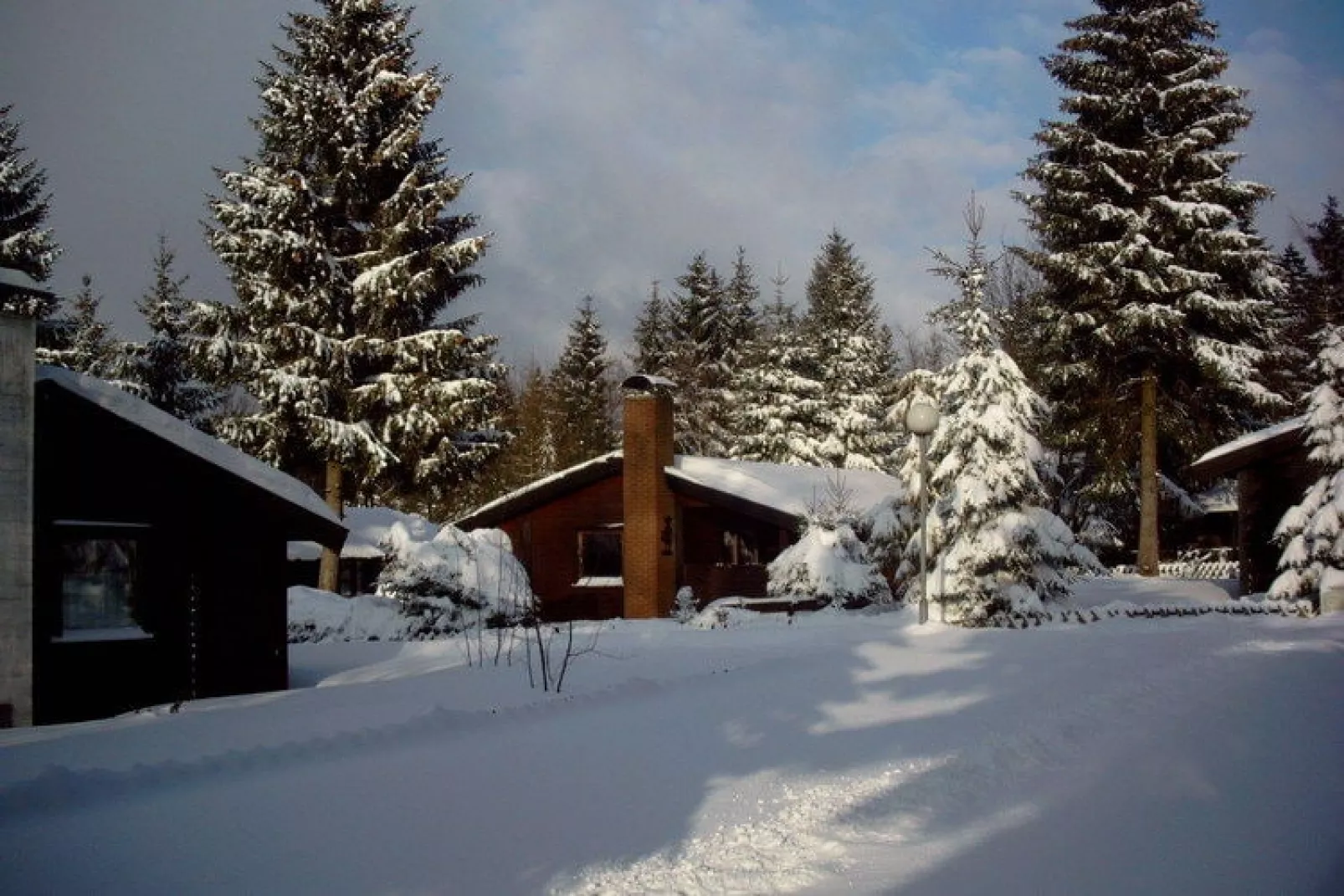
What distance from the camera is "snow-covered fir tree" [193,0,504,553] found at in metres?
27.3

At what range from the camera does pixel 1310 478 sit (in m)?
23.4

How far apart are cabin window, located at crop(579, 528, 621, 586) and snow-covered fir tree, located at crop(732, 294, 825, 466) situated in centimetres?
1803

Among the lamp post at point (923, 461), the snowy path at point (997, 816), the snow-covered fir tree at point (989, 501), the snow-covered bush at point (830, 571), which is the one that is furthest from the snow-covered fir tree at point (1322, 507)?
the snowy path at point (997, 816)

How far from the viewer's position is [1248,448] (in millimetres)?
23750

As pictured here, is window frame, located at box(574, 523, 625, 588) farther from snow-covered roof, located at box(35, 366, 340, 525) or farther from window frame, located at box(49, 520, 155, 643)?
window frame, located at box(49, 520, 155, 643)

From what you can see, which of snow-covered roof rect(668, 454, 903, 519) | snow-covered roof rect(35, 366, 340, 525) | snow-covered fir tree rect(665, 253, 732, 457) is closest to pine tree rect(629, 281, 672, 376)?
snow-covered fir tree rect(665, 253, 732, 457)

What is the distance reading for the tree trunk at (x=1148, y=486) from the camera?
96.9ft

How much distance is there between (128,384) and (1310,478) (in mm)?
32456

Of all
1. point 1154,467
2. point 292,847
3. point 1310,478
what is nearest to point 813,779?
point 292,847

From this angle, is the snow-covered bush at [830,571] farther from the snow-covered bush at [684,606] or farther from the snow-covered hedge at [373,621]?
the snow-covered hedge at [373,621]

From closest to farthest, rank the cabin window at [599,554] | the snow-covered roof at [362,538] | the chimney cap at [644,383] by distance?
the chimney cap at [644,383], the cabin window at [599,554], the snow-covered roof at [362,538]

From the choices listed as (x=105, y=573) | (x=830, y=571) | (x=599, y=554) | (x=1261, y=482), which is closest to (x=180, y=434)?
(x=105, y=573)

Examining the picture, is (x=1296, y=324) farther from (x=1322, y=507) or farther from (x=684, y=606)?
(x=684, y=606)

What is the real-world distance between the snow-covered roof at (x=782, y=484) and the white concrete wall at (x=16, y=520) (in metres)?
17.0
